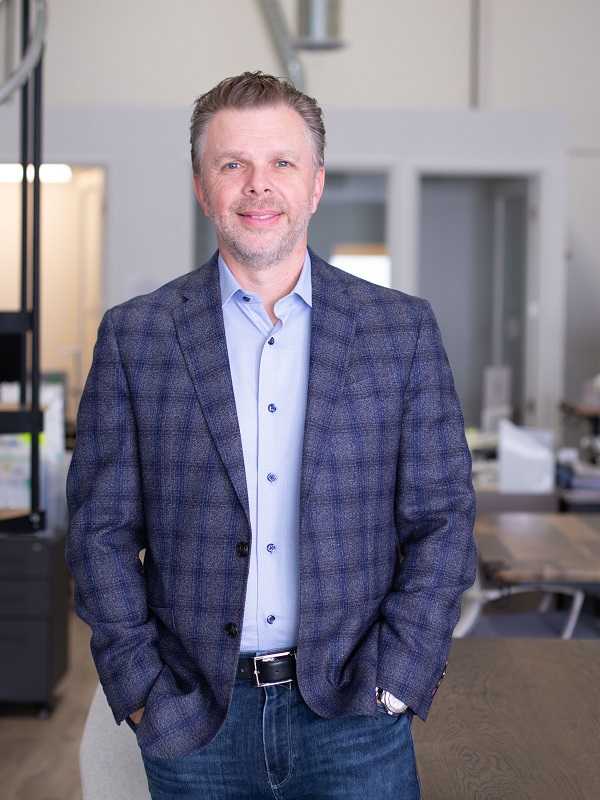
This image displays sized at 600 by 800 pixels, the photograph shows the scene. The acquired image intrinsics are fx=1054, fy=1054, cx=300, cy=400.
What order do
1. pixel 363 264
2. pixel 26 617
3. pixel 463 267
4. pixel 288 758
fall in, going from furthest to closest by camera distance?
pixel 463 267 < pixel 363 264 < pixel 26 617 < pixel 288 758

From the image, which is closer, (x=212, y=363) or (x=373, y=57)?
(x=212, y=363)

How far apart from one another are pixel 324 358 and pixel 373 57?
252 inches

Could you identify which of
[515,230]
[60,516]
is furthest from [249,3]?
[60,516]

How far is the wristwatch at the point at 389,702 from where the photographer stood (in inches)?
54.6

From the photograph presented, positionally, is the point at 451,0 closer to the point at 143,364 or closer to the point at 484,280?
the point at 484,280

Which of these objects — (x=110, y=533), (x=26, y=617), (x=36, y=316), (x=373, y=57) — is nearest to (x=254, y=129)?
(x=110, y=533)

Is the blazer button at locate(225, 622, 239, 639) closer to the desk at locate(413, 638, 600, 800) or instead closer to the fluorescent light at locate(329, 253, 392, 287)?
the desk at locate(413, 638, 600, 800)

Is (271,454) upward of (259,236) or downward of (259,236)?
downward

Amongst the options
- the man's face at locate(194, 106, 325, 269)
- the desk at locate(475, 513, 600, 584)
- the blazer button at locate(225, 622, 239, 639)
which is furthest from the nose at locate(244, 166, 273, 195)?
the desk at locate(475, 513, 600, 584)

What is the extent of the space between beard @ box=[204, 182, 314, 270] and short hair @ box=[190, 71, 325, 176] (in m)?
0.09

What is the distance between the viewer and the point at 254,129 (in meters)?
1.44

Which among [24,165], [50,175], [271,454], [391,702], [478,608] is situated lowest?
[478,608]

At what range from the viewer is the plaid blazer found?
140 cm

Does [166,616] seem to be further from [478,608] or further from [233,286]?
[478,608]
